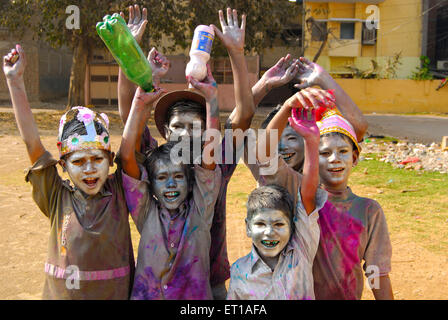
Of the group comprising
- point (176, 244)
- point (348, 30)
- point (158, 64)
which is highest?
point (348, 30)

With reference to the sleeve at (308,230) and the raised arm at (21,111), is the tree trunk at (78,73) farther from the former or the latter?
the sleeve at (308,230)

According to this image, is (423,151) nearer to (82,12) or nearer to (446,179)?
(446,179)

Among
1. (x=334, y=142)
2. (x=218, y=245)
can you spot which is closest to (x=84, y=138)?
(x=218, y=245)

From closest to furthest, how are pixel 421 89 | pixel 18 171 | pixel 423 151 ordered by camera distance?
pixel 18 171 → pixel 423 151 → pixel 421 89

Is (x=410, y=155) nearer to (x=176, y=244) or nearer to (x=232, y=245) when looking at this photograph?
(x=232, y=245)

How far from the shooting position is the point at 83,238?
2447 mm

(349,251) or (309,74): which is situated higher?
(309,74)

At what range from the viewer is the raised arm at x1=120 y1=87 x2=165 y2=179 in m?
2.45

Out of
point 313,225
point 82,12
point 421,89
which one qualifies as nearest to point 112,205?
point 313,225

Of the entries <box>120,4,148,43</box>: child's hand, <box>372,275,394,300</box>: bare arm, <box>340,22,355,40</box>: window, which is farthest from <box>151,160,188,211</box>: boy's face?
<box>340,22,355,40</box>: window

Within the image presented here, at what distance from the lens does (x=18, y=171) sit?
777cm

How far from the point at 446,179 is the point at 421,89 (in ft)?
59.4

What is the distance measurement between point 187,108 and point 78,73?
43.7 ft

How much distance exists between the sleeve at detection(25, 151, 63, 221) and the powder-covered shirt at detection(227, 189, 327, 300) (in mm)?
1104
